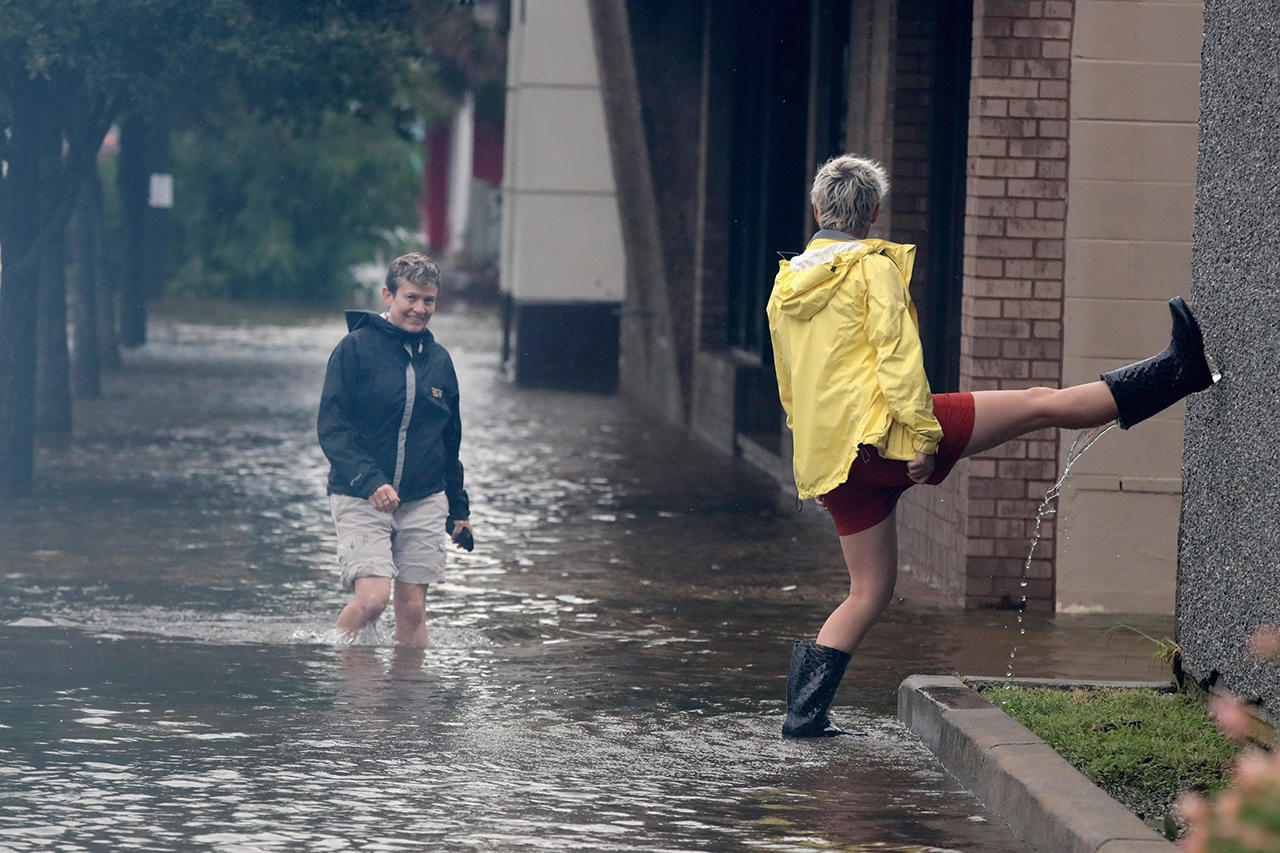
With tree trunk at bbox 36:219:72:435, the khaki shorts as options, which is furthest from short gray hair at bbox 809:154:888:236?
tree trunk at bbox 36:219:72:435

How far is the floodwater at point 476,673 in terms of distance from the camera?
587 cm

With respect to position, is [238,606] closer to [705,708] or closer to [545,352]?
[705,708]

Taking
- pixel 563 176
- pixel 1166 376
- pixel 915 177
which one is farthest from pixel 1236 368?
pixel 563 176

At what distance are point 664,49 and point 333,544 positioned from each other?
865cm

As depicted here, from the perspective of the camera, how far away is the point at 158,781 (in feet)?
20.2

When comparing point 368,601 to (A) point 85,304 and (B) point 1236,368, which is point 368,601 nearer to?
(B) point 1236,368

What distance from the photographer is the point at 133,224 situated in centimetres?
2389

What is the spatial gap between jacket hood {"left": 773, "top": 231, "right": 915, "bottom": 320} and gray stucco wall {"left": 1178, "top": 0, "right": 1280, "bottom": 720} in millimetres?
1020

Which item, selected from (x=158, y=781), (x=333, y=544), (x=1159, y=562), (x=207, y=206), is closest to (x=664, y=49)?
(x=333, y=544)

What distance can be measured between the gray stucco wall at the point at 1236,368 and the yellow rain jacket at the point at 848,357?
0.96 m

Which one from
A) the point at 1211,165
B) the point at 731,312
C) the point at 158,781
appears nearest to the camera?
the point at 158,781

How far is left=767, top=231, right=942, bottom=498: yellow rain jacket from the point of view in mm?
6465

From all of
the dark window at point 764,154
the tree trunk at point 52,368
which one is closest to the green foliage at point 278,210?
the dark window at point 764,154

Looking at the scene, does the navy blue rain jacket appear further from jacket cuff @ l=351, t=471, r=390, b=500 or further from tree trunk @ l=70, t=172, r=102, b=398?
tree trunk @ l=70, t=172, r=102, b=398
